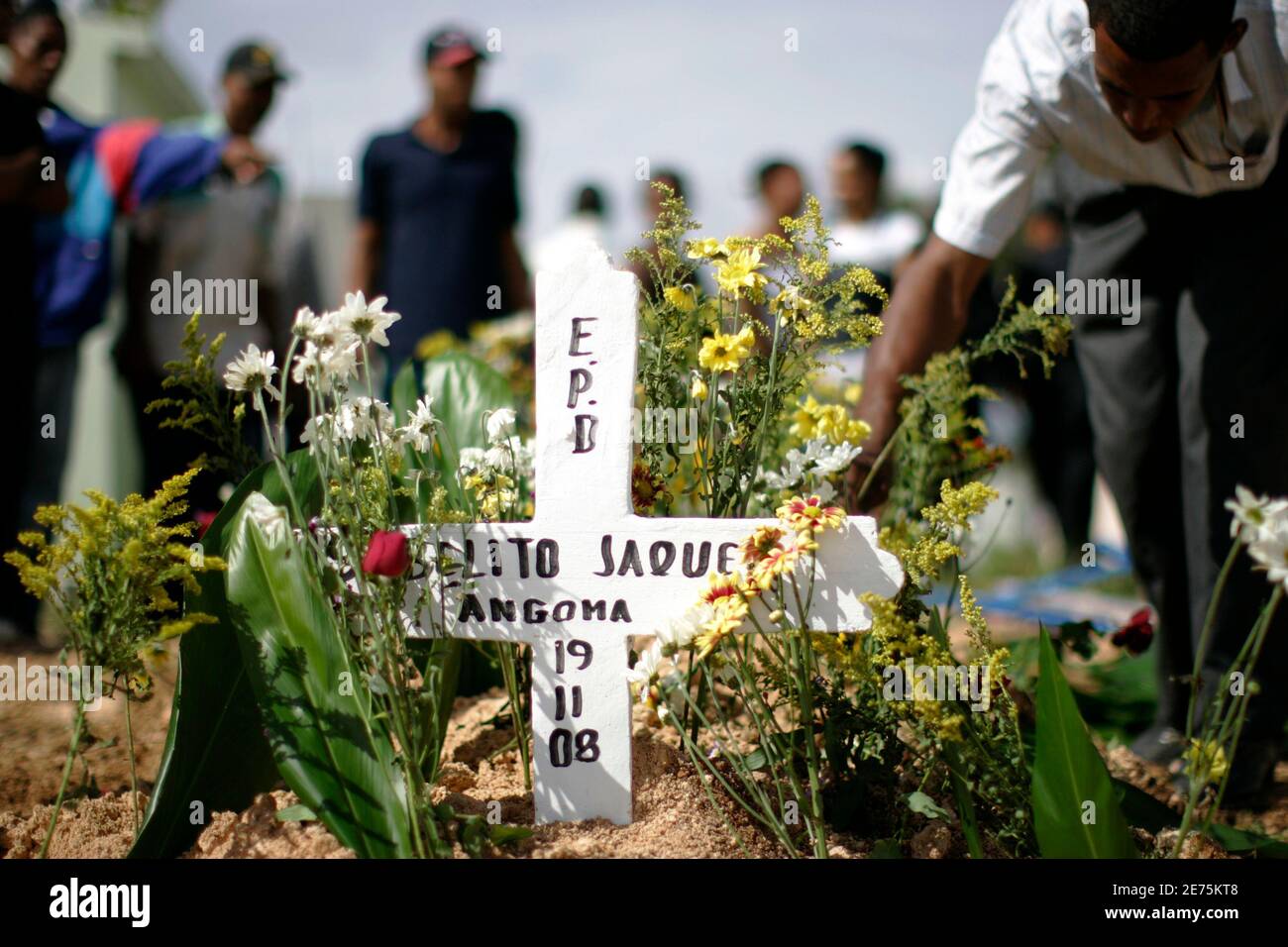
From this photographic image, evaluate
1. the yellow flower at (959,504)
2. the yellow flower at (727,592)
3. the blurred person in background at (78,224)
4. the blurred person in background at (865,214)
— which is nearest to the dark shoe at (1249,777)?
the yellow flower at (959,504)

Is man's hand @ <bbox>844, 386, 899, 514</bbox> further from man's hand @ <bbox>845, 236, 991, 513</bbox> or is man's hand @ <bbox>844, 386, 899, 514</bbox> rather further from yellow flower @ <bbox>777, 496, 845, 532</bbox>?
yellow flower @ <bbox>777, 496, 845, 532</bbox>

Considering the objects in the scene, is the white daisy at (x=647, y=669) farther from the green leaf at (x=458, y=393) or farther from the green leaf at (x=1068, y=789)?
the green leaf at (x=458, y=393)

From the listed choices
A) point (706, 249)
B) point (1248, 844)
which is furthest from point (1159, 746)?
point (706, 249)

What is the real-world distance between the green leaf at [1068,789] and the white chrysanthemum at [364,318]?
95 centimetres

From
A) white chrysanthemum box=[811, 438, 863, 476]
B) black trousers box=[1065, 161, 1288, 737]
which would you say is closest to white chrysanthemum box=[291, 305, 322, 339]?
white chrysanthemum box=[811, 438, 863, 476]

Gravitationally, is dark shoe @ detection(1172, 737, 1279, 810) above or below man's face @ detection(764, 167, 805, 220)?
below

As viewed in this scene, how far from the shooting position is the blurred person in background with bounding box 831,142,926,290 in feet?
15.5

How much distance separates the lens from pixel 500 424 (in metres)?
1.88

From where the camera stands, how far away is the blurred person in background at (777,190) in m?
4.98

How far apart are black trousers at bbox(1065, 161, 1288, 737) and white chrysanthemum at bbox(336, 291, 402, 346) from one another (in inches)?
62.7

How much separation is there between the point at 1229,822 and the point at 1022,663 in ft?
1.54

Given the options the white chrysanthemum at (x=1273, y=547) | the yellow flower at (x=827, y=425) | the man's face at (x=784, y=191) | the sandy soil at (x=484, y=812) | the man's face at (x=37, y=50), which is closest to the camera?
the white chrysanthemum at (x=1273, y=547)
